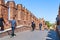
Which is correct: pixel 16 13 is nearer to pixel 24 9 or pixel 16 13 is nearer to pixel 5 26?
pixel 24 9

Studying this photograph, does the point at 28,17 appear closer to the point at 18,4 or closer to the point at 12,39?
the point at 18,4

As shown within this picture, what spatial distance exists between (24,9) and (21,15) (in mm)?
2504

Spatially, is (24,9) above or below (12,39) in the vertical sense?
above

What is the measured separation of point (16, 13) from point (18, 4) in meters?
2.28

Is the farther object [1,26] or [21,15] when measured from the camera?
[21,15]

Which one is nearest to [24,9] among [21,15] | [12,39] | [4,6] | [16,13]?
[21,15]

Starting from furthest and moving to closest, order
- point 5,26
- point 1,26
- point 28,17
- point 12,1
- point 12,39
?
point 28,17
point 12,1
point 5,26
point 1,26
point 12,39

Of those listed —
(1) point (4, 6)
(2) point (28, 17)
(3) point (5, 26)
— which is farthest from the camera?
(2) point (28, 17)

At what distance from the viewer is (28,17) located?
41.1 m

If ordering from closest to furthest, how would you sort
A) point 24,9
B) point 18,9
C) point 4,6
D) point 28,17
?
point 4,6
point 18,9
point 24,9
point 28,17

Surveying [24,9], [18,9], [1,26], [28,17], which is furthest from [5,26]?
[28,17]

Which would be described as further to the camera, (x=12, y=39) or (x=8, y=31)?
(x=8, y=31)

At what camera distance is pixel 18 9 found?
1380 inches

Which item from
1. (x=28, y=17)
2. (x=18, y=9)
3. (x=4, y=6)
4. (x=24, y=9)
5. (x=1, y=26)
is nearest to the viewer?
(x=1, y=26)
